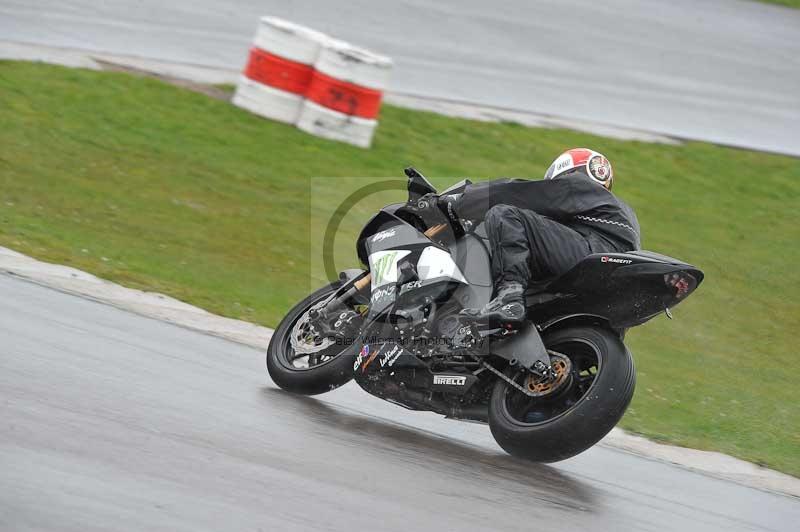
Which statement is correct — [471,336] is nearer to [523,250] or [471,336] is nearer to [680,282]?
[523,250]

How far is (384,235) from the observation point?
6.80 meters

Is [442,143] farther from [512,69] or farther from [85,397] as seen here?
[85,397]

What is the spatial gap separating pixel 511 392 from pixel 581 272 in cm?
71

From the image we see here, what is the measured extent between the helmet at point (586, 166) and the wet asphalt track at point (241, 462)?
1555 mm

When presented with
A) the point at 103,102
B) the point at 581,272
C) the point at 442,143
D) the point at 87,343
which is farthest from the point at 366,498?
the point at 442,143

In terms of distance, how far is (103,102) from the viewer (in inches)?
487

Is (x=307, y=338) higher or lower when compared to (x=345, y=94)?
higher

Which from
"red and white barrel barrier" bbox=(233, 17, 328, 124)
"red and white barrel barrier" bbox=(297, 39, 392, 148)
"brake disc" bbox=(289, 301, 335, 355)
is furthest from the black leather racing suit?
"red and white barrel barrier" bbox=(233, 17, 328, 124)

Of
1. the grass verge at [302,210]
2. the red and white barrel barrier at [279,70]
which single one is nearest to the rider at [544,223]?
the grass verge at [302,210]

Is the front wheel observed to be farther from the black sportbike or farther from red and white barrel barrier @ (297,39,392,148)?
red and white barrel barrier @ (297,39,392,148)

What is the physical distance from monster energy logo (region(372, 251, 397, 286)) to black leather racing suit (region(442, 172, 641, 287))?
0.59 m

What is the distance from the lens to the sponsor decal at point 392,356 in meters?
6.40

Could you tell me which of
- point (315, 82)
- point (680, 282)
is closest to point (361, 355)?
point (680, 282)

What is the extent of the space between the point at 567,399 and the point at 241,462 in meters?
1.81
